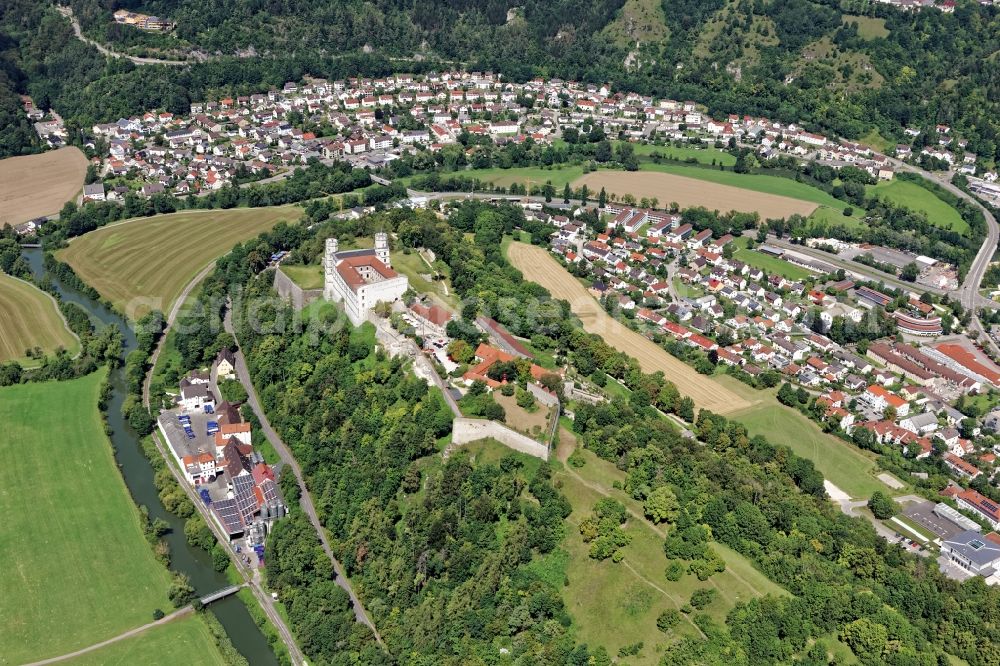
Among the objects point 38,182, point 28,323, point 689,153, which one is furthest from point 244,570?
point 689,153

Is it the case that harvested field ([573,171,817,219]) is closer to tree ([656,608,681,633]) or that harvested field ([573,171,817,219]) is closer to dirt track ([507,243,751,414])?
dirt track ([507,243,751,414])

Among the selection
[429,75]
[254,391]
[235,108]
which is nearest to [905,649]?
[254,391]

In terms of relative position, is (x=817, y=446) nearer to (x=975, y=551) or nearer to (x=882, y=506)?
(x=882, y=506)

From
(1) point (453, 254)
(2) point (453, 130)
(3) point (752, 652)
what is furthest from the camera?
(2) point (453, 130)

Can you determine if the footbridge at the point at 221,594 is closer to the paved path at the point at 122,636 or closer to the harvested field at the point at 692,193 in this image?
the paved path at the point at 122,636

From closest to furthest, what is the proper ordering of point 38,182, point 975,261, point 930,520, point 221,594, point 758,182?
point 221,594 < point 930,520 < point 975,261 < point 38,182 < point 758,182

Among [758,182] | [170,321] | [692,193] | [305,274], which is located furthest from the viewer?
[758,182]

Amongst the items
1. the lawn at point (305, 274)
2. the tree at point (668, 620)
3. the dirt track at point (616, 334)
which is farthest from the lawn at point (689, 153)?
the tree at point (668, 620)

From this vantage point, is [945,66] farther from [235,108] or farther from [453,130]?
[235,108]
